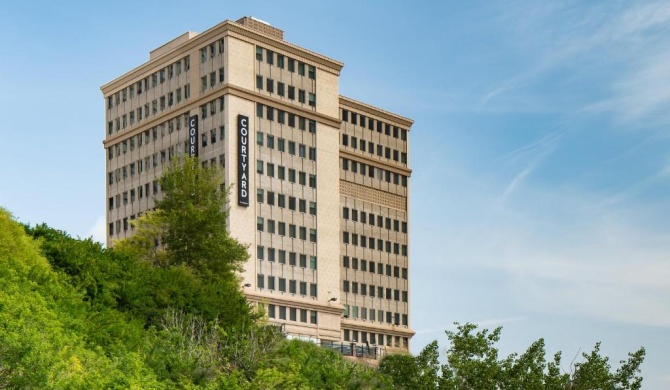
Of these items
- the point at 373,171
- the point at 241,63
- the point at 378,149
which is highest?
the point at 241,63

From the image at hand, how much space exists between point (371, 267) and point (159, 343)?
233ft

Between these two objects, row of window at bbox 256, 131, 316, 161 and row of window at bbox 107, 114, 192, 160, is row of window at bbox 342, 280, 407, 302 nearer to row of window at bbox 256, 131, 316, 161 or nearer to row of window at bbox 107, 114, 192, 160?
row of window at bbox 256, 131, 316, 161

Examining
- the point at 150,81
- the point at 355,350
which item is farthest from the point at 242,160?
the point at 355,350

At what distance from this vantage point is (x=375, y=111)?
407ft

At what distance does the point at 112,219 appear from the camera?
115750mm

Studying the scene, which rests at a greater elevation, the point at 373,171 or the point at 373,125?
the point at 373,125

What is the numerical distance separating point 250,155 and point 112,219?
71.2ft

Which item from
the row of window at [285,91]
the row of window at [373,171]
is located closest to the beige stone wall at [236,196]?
the row of window at [285,91]

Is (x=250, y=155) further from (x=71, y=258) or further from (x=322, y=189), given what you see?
(x=71, y=258)

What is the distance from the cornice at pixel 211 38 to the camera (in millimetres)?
101812

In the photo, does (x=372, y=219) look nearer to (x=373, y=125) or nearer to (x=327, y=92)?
(x=373, y=125)

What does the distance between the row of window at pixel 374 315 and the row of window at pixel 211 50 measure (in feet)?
95.4

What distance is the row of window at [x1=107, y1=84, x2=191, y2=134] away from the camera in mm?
107625

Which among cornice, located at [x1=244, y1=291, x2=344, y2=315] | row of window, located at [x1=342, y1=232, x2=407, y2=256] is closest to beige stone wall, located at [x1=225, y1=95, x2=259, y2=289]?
cornice, located at [x1=244, y1=291, x2=344, y2=315]
